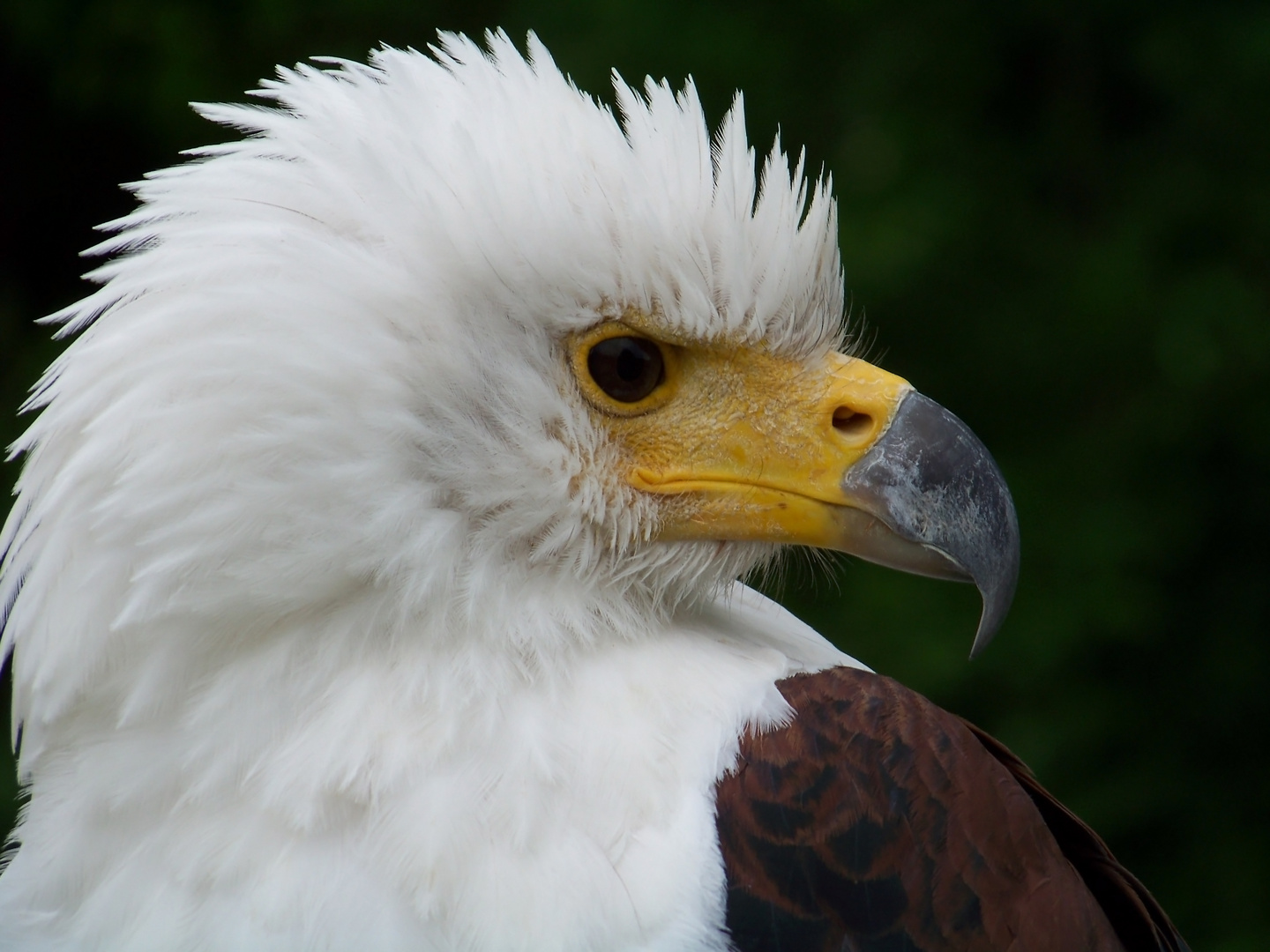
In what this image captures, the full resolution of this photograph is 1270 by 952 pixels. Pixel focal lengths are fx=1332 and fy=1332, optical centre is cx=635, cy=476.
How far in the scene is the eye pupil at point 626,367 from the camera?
230 cm

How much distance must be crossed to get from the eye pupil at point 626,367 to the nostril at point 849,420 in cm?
34

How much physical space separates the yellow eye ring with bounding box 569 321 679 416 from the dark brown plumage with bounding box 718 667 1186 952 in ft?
1.82

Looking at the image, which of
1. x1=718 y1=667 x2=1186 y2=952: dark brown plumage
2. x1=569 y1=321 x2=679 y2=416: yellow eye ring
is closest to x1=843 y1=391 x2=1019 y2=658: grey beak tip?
x1=718 y1=667 x2=1186 y2=952: dark brown plumage

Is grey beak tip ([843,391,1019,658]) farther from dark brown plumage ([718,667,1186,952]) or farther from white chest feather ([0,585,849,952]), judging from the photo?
white chest feather ([0,585,849,952])

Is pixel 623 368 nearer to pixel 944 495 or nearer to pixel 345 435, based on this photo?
pixel 345 435

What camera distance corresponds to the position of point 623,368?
7.63ft

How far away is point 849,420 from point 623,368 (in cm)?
44

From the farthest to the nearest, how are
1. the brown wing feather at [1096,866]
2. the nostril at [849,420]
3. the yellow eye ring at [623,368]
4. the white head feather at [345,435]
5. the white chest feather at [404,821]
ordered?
the brown wing feather at [1096,866] → the nostril at [849,420] → the yellow eye ring at [623,368] → the white head feather at [345,435] → the white chest feather at [404,821]

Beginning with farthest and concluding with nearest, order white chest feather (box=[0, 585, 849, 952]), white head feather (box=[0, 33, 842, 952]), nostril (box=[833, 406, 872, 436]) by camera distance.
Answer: nostril (box=[833, 406, 872, 436])
white head feather (box=[0, 33, 842, 952])
white chest feather (box=[0, 585, 849, 952])

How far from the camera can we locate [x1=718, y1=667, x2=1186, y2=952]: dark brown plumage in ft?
6.64

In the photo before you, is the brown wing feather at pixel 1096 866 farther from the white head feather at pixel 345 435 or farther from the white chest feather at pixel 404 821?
the white head feather at pixel 345 435

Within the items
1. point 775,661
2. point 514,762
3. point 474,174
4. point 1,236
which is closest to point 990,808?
point 775,661

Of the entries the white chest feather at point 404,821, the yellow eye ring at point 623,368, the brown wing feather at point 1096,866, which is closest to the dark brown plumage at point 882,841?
the white chest feather at point 404,821

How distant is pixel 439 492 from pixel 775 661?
67cm
